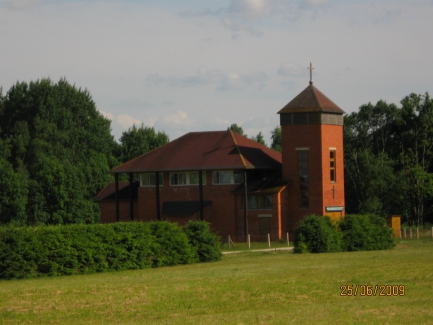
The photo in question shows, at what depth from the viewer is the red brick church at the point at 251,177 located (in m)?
61.8

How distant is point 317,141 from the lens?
61500 mm

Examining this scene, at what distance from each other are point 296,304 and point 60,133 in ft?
236

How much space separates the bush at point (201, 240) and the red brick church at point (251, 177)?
65.3 feet

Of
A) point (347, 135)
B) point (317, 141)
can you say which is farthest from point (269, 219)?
point (347, 135)

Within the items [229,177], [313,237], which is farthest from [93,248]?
[229,177]

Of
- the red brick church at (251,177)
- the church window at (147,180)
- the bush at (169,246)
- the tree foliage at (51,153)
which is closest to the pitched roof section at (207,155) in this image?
the red brick church at (251,177)

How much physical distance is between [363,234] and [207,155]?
69.6 ft

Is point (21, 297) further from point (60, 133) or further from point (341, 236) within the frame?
point (60, 133)

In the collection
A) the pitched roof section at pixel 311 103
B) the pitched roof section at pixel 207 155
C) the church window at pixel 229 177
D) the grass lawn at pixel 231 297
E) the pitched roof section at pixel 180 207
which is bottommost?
the grass lawn at pixel 231 297

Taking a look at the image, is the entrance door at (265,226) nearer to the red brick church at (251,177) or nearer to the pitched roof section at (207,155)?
the red brick church at (251,177)

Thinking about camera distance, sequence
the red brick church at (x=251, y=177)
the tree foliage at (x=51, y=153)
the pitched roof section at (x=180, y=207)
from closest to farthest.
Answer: the red brick church at (x=251, y=177), the pitched roof section at (x=180, y=207), the tree foliage at (x=51, y=153)
